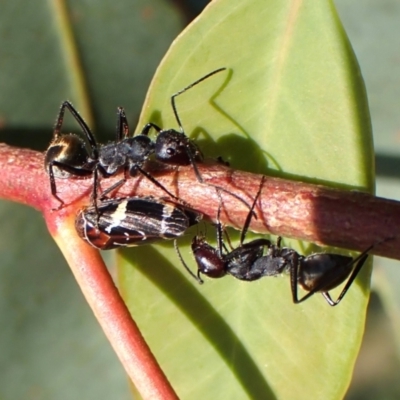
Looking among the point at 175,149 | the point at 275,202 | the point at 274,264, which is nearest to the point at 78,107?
the point at 175,149

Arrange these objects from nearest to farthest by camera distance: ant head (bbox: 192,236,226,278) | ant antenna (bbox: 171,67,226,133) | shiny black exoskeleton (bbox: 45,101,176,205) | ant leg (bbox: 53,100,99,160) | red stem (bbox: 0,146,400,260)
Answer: red stem (bbox: 0,146,400,260) < ant antenna (bbox: 171,67,226,133) < ant head (bbox: 192,236,226,278) < shiny black exoskeleton (bbox: 45,101,176,205) < ant leg (bbox: 53,100,99,160)

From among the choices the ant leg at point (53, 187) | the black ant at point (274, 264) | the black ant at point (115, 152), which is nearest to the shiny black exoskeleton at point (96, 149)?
the black ant at point (115, 152)

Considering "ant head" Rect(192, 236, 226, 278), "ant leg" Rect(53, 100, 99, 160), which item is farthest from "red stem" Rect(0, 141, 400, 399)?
"ant leg" Rect(53, 100, 99, 160)

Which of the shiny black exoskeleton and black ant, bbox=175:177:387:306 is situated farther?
the shiny black exoskeleton

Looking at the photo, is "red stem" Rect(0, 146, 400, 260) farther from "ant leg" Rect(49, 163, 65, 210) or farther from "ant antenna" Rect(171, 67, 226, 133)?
"ant antenna" Rect(171, 67, 226, 133)

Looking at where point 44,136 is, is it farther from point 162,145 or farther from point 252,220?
point 252,220

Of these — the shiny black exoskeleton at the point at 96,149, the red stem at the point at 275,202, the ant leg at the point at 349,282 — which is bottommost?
the shiny black exoskeleton at the point at 96,149

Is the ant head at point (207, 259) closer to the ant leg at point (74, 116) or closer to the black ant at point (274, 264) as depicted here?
the black ant at point (274, 264)

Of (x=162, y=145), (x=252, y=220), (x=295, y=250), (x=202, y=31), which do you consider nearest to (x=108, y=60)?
(x=162, y=145)

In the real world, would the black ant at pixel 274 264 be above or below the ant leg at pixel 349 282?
below
